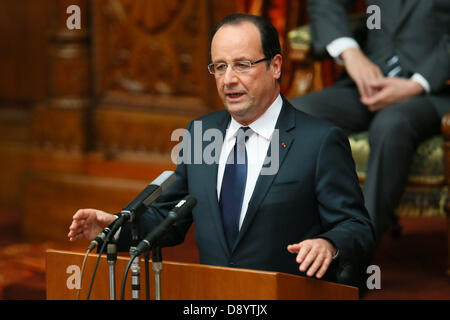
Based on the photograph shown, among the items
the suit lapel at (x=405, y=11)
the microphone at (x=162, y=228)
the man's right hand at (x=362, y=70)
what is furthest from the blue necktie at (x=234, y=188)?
the suit lapel at (x=405, y=11)

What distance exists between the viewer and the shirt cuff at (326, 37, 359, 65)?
3104mm

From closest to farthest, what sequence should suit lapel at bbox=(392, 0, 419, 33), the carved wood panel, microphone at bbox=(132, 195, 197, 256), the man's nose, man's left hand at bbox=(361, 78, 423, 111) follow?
microphone at bbox=(132, 195, 197, 256) < the man's nose < man's left hand at bbox=(361, 78, 423, 111) < suit lapel at bbox=(392, 0, 419, 33) < the carved wood panel

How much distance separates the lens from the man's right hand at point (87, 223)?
65.9 inches

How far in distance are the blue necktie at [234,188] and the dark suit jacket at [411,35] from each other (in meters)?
1.37

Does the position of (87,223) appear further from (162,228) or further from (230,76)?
(230,76)

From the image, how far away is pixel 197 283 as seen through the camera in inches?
58.4

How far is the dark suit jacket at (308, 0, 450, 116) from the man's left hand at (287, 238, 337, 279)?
1.61 m

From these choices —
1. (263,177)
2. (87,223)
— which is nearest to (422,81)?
(263,177)

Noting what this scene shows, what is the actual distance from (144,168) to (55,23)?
3.54ft

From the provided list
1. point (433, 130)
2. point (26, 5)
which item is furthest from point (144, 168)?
point (433, 130)

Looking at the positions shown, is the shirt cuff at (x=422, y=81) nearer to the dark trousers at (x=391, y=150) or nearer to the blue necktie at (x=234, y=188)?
the dark trousers at (x=391, y=150)

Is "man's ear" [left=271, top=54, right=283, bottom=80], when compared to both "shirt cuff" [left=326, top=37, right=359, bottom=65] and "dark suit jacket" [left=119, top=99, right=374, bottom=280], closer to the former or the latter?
"dark suit jacket" [left=119, top=99, right=374, bottom=280]

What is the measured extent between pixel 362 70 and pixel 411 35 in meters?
0.29

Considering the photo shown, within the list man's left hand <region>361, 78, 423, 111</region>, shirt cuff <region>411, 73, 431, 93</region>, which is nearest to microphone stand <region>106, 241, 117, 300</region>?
man's left hand <region>361, 78, 423, 111</region>
